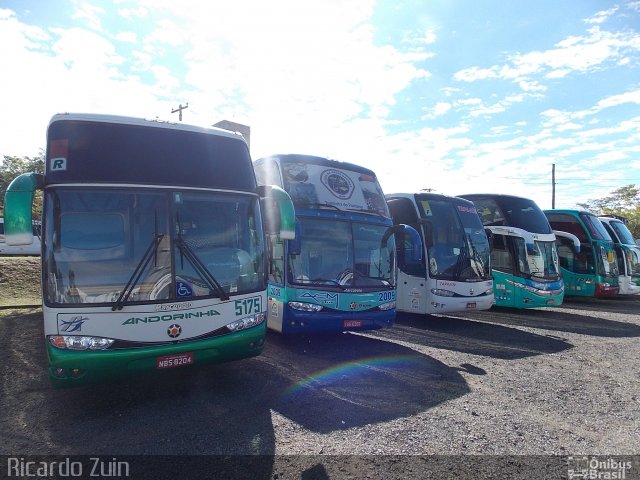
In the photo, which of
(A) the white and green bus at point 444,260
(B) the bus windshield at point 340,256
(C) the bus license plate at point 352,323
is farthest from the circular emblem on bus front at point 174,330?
(A) the white and green bus at point 444,260

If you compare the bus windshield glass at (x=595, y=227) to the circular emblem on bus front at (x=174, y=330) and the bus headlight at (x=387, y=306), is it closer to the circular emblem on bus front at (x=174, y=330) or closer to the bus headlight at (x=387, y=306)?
the bus headlight at (x=387, y=306)

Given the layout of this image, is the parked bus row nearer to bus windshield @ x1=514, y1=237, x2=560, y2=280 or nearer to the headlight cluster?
the headlight cluster

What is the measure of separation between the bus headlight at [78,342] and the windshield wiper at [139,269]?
35cm

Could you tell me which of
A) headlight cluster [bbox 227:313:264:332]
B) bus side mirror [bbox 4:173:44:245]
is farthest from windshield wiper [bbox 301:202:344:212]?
bus side mirror [bbox 4:173:44:245]

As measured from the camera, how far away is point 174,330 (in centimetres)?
465

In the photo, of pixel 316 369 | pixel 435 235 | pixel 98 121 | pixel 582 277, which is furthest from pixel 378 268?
pixel 582 277

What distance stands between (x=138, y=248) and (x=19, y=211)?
3.78 feet

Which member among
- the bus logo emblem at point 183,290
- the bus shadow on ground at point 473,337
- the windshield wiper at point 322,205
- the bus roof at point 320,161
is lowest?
the bus shadow on ground at point 473,337

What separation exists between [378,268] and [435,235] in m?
2.91

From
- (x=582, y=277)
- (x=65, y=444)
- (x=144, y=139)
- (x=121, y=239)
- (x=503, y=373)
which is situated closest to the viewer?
(x=65, y=444)

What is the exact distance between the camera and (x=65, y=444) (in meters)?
3.91

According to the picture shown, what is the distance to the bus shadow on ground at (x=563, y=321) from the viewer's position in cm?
978

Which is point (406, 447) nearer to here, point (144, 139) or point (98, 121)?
point (144, 139)

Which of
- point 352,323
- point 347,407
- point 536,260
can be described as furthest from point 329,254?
point 536,260
